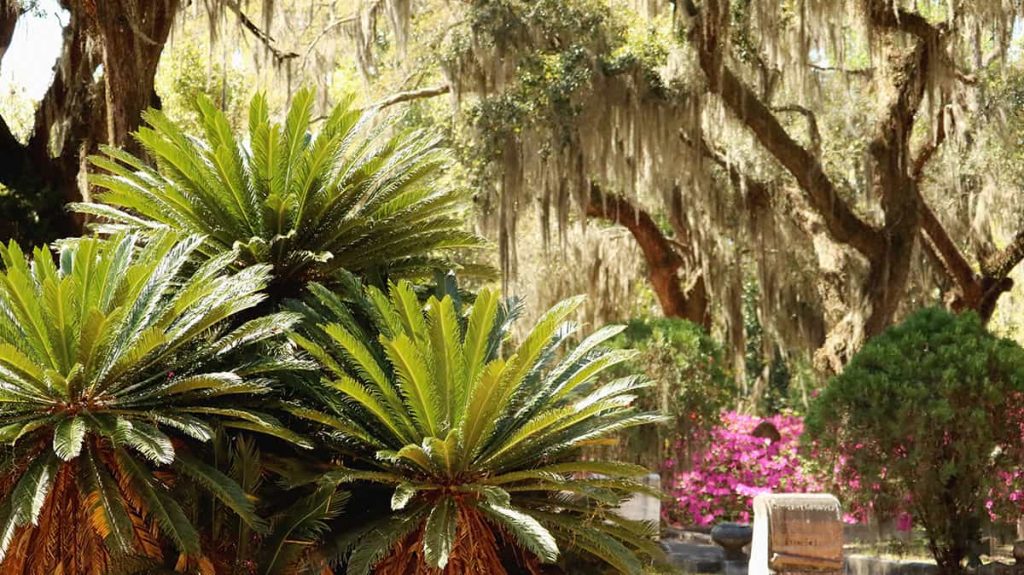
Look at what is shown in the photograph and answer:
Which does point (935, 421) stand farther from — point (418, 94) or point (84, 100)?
point (418, 94)

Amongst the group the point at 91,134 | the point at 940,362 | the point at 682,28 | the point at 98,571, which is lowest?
the point at 98,571

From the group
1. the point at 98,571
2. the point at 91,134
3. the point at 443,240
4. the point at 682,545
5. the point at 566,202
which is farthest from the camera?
the point at 566,202

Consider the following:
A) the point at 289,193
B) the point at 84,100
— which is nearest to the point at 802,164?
the point at 84,100

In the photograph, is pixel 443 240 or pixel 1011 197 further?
pixel 1011 197

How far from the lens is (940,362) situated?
10641 mm

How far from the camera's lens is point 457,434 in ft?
19.3

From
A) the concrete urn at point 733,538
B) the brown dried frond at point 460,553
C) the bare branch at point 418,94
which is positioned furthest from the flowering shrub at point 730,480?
the brown dried frond at point 460,553

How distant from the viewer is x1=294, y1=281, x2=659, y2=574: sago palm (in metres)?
5.91

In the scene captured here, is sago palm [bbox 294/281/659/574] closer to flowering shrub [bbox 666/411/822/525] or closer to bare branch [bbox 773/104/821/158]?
bare branch [bbox 773/104/821/158]

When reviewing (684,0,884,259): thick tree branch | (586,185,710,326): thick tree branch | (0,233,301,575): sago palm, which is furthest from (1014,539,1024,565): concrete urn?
(0,233,301,575): sago palm

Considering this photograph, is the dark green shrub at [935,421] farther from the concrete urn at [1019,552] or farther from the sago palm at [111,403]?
the sago palm at [111,403]

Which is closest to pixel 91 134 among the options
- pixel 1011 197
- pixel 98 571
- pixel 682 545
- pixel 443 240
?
pixel 443 240

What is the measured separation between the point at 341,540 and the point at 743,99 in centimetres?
935

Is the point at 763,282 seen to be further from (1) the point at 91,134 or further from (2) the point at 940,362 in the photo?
(1) the point at 91,134
